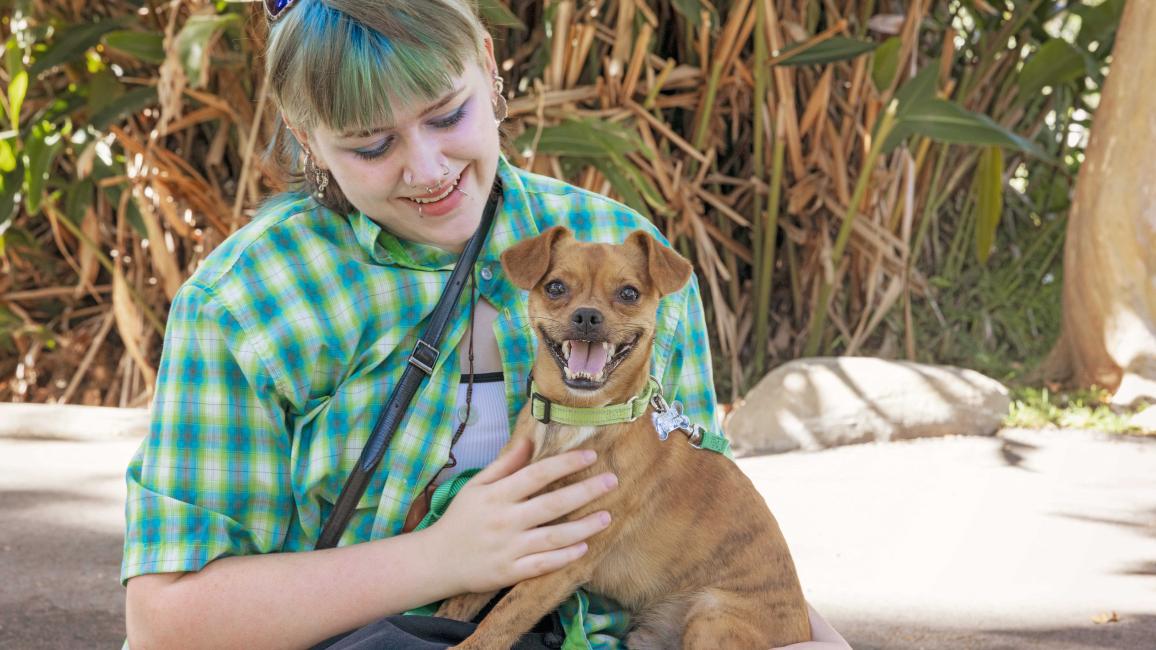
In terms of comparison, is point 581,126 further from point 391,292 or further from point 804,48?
point 391,292

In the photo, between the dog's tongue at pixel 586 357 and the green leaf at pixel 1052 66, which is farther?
the green leaf at pixel 1052 66

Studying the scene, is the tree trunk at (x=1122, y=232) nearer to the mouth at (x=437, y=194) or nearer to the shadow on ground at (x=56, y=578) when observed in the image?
the mouth at (x=437, y=194)

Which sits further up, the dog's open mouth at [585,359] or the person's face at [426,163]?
the person's face at [426,163]

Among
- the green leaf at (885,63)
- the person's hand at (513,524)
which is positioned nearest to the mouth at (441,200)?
the person's hand at (513,524)

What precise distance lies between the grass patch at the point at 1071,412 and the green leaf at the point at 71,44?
4.63m

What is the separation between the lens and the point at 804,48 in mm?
5215

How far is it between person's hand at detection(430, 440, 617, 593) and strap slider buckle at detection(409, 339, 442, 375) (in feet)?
0.71

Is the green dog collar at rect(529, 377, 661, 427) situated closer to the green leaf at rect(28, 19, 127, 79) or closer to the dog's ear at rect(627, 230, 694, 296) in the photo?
the dog's ear at rect(627, 230, 694, 296)

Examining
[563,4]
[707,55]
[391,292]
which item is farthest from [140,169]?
[391,292]

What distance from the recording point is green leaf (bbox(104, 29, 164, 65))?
5250 millimetres

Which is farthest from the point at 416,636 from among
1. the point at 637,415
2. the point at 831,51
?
the point at 831,51

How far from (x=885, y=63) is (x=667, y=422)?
3717mm

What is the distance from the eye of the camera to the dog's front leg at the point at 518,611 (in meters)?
2.00

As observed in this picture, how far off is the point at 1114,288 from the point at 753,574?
4.03 meters
